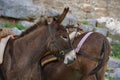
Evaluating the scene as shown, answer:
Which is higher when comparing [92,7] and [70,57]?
[70,57]

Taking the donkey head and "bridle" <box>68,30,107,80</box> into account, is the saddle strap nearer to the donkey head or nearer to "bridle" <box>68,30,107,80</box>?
"bridle" <box>68,30,107,80</box>

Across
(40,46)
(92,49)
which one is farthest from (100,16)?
(40,46)

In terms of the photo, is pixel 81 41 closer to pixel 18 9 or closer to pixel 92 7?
pixel 18 9

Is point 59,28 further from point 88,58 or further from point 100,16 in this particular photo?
point 100,16

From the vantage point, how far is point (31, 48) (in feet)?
22.4

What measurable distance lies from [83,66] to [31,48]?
49.4 inches

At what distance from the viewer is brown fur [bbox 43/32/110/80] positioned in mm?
A: 7660

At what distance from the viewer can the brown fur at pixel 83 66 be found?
7660 mm

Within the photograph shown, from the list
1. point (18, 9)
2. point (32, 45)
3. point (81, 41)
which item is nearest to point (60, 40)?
point (32, 45)

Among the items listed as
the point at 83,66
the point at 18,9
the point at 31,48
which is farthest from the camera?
the point at 18,9

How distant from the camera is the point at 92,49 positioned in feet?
25.5

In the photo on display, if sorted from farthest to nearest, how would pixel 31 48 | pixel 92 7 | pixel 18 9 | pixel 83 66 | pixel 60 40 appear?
pixel 92 7 → pixel 18 9 → pixel 83 66 → pixel 31 48 → pixel 60 40

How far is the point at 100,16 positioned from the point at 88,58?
1056 centimetres

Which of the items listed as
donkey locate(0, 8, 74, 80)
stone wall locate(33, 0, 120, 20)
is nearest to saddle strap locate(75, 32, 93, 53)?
donkey locate(0, 8, 74, 80)
